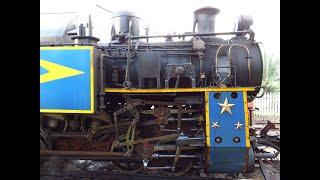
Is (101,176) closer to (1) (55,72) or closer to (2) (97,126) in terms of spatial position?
(2) (97,126)

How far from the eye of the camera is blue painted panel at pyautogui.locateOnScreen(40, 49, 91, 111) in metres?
4.77

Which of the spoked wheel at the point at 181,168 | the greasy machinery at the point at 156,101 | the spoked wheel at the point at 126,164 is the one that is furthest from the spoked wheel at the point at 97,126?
the spoked wheel at the point at 181,168

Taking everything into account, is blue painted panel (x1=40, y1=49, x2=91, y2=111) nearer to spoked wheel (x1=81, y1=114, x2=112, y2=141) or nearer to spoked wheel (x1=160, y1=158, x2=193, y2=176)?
spoked wheel (x1=81, y1=114, x2=112, y2=141)

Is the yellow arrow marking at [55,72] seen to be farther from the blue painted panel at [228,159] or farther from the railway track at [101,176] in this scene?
the blue painted panel at [228,159]

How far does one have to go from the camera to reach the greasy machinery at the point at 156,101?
4594 millimetres

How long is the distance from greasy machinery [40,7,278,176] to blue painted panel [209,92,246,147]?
0.05ft

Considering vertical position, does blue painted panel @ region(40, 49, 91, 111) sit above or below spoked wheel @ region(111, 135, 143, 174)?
above

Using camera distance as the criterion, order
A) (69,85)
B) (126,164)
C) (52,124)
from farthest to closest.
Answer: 1. (126,164)
2. (52,124)
3. (69,85)

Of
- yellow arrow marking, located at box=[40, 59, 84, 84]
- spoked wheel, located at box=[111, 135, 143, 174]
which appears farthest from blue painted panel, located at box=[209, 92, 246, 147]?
yellow arrow marking, located at box=[40, 59, 84, 84]

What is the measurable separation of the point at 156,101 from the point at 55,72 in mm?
1682

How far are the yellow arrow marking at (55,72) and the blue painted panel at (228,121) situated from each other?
7.07 ft

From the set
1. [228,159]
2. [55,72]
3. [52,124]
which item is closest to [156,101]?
[228,159]

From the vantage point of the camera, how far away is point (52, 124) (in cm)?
527
